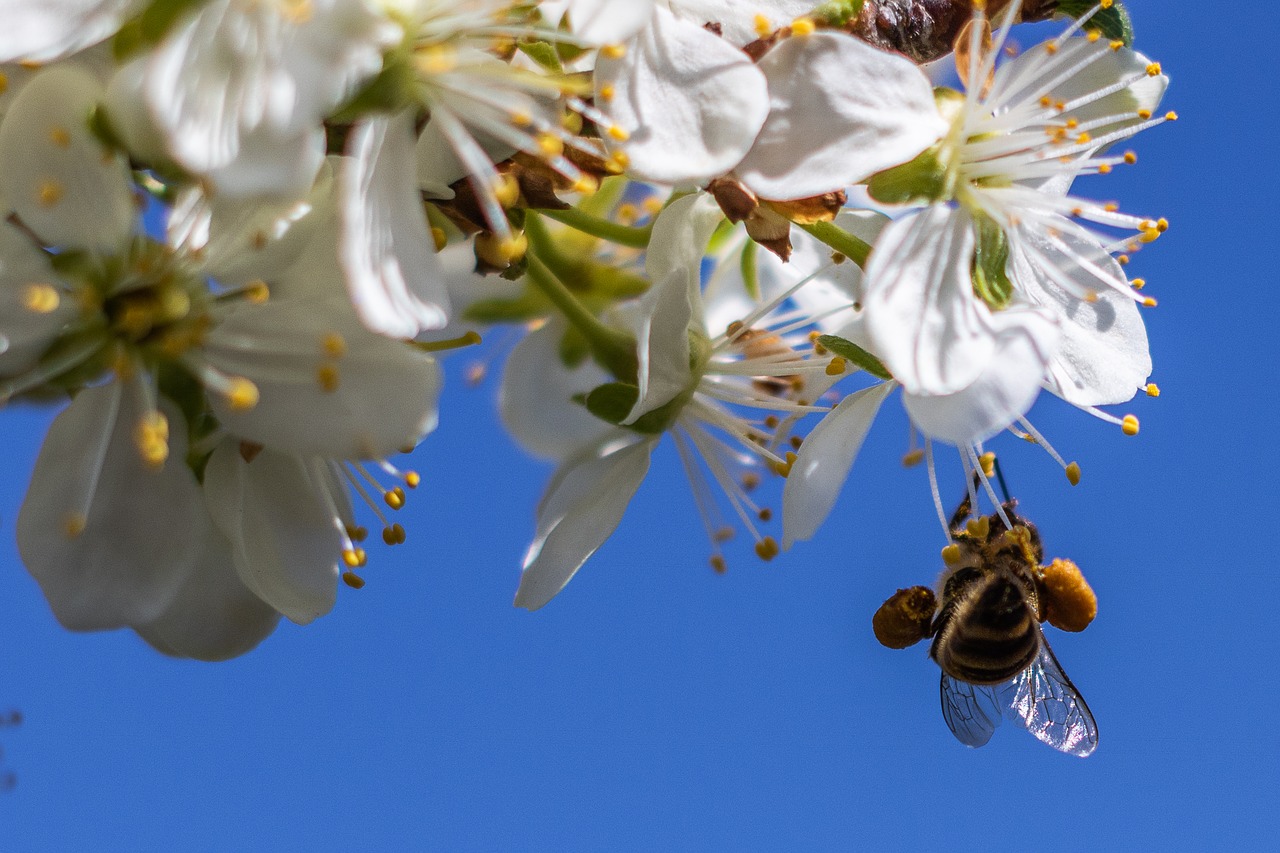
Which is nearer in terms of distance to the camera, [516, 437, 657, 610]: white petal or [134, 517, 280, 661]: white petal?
[134, 517, 280, 661]: white petal

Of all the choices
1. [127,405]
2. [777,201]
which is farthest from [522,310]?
[127,405]

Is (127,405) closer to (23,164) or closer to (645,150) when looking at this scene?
(23,164)

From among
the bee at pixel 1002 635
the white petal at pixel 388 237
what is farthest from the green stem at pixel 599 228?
the bee at pixel 1002 635

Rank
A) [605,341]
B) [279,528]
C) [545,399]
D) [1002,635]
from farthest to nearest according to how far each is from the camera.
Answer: [545,399]
[1002,635]
[605,341]
[279,528]

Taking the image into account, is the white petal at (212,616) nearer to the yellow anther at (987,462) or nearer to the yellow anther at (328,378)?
the yellow anther at (328,378)

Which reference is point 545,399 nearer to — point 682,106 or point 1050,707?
point 1050,707

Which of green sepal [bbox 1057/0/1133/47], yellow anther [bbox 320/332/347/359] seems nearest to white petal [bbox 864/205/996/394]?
green sepal [bbox 1057/0/1133/47]

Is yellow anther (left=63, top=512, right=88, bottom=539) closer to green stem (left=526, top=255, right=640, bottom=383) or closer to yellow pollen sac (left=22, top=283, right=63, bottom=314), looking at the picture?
yellow pollen sac (left=22, top=283, right=63, bottom=314)

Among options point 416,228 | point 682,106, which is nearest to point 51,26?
point 416,228
